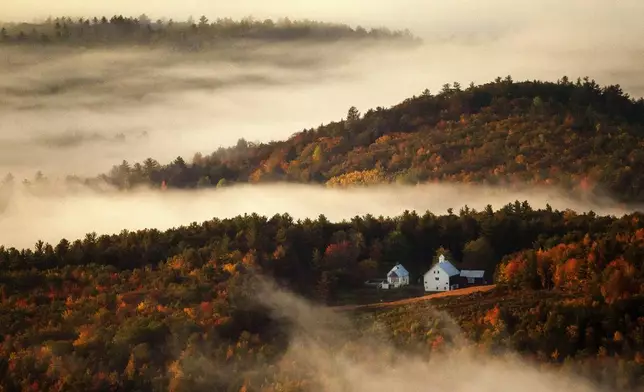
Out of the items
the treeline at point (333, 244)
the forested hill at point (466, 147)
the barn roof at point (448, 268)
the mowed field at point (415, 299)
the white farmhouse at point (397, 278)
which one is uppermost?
the forested hill at point (466, 147)

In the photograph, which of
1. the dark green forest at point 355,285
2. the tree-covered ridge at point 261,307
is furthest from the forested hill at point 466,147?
the tree-covered ridge at point 261,307

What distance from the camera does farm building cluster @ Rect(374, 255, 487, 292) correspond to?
51.8m

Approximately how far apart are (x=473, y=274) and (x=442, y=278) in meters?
1.33

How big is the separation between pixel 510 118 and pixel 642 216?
25757 mm

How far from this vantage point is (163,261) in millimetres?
53406

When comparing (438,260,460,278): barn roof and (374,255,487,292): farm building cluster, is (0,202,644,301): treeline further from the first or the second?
Answer: (438,260,460,278): barn roof

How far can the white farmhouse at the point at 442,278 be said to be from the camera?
51.7 m

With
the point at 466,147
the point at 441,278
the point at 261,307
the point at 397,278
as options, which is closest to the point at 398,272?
the point at 397,278

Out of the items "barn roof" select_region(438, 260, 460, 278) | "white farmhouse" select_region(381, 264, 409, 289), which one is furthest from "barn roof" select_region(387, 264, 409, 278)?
"barn roof" select_region(438, 260, 460, 278)

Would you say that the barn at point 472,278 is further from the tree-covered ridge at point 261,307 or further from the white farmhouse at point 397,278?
the white farmhouse at point 397,278

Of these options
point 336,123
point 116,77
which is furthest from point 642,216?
point 116,77

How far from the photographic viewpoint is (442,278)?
51906 millimetres

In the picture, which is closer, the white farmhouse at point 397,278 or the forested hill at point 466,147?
the white farmhouse at point 397,278

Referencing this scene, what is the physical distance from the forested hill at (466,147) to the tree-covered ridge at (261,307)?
13.0 metres
